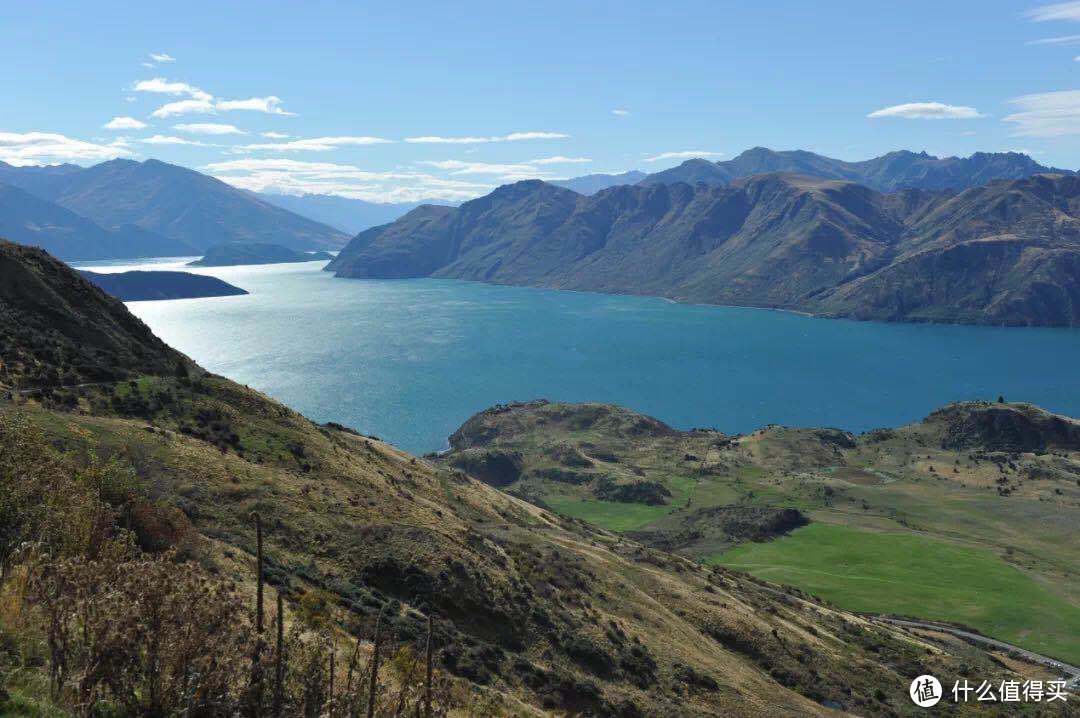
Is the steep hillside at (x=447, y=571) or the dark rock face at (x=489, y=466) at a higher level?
the steep hillside at (x=447, y=571)

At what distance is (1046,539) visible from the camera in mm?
150750

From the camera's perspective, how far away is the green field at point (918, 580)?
354ft

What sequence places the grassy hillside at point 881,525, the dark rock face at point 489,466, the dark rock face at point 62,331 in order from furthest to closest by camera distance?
1. the dark rock face at point 489,466
2. the grassy hillside at point 881,525
3. the dark rock face at point 62,331

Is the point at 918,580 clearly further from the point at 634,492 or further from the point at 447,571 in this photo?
the point at 447,571

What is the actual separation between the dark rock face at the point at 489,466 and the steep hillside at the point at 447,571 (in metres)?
100

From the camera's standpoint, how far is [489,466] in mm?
192625

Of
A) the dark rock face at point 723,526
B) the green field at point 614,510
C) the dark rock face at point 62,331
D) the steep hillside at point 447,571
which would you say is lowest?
the green field at point 614,510

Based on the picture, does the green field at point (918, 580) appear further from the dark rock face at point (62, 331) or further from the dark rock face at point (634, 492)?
the dark rock face at point (62, 331)

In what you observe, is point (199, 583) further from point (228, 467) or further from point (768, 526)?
point (768, 526)

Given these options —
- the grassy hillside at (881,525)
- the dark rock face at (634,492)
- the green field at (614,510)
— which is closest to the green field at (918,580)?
the grassy hillside at (881,525)

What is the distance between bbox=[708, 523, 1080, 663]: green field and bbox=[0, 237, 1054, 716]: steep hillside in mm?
23518

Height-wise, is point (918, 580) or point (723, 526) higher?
point (918, 580)

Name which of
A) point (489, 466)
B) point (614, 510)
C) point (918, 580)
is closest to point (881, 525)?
point (918, 580)

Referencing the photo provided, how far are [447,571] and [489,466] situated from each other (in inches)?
5794
